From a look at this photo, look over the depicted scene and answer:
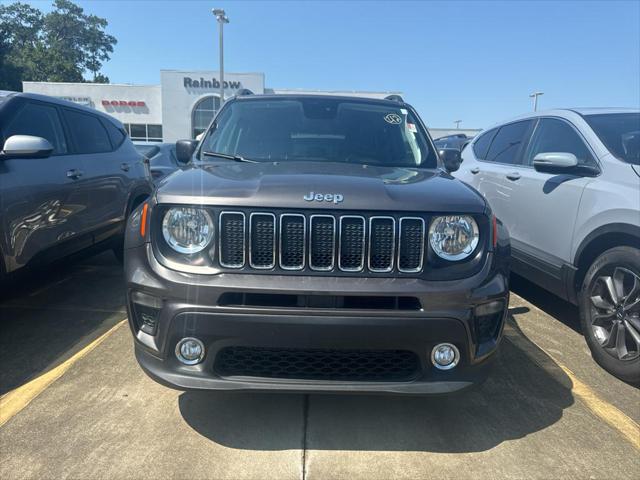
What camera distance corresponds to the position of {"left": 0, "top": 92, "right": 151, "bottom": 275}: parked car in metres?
3.38

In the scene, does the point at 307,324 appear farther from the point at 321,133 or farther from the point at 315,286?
the point at 321,133

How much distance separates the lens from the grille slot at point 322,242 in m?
2.26

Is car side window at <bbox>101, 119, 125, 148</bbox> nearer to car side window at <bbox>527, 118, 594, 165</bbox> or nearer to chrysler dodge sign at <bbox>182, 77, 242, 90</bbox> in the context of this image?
car side window at <bbox>527, 118, 594, 165</bbox>

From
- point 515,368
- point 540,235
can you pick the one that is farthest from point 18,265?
point 540,235

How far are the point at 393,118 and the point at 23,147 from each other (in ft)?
8.78

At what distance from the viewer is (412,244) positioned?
2322 millimetres

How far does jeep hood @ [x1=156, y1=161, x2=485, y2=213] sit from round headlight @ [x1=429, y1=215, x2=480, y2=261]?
6cm

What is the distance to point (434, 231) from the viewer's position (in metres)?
2.34

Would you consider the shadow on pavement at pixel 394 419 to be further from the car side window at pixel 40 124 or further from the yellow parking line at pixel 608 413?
the car side window at pixel 40 124

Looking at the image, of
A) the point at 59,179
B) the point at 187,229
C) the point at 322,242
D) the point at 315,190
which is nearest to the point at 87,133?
the point at 59,179

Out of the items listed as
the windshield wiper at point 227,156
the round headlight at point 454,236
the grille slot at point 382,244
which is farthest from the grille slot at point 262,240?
the windshield wiper at point 227,156

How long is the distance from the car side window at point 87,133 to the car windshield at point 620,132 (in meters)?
4.55

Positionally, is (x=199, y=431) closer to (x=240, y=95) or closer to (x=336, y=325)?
(x=336, y=325)

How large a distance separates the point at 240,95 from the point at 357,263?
2.35 meters
